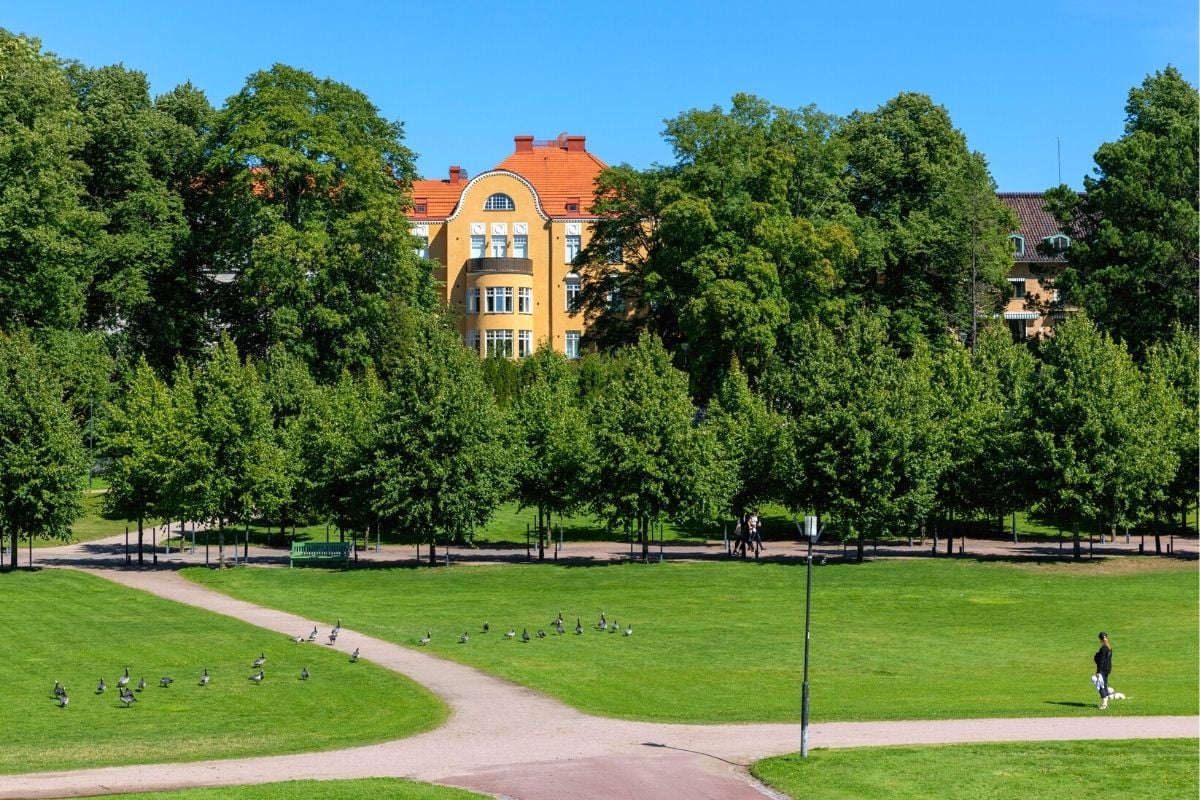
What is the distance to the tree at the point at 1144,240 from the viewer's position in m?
88.0

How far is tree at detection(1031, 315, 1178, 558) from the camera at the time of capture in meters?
67.6

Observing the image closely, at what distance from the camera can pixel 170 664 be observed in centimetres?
4622

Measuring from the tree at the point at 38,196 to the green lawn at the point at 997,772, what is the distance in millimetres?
58776

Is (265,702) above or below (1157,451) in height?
below

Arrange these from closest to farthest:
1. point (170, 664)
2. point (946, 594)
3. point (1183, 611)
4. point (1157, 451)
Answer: point (170, 664), point (1183, 611), point (946, 594), point (1157, 451)

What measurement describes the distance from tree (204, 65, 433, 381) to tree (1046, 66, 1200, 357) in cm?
3890

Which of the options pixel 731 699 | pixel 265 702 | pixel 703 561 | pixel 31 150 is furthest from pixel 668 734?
pixel 31 150

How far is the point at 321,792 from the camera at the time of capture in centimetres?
3070

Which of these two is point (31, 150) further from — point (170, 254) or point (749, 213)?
point (749, 213)

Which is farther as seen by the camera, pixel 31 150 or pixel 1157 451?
pixel 31 150

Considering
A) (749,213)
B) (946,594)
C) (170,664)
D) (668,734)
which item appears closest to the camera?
(668,734)

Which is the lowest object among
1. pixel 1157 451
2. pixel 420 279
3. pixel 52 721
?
pixel 52 721

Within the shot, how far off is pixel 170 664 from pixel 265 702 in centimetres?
664

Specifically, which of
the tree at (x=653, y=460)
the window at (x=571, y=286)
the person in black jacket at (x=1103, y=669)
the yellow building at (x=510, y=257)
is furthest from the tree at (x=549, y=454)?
the window at (x=571, y=286)
